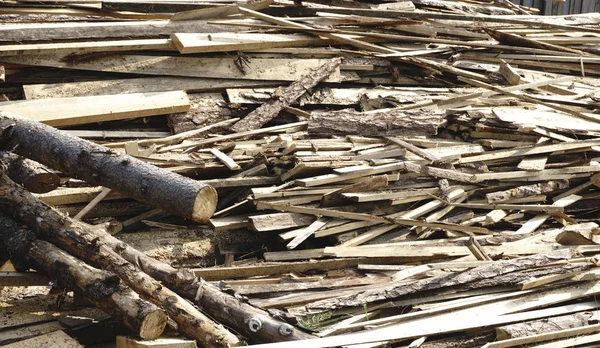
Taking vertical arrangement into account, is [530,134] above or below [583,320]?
above

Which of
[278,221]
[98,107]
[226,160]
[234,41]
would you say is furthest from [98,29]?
[278,221]

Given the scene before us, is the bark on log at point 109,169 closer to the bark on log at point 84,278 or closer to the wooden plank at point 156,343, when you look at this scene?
the bark on log at point 84,278

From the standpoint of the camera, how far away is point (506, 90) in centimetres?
758

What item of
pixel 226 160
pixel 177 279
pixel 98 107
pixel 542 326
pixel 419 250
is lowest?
pixel 542 326

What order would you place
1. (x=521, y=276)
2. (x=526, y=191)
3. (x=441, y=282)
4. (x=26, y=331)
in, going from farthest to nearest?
1. (x=526, y=191)
2. (x=521, y=276)
3. (x=441, y=282)
4. (x=26, y=331)

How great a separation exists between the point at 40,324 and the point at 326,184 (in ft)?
7.23

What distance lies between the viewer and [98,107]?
6609 mm

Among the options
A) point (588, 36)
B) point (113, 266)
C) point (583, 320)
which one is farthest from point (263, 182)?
point (588, 36)

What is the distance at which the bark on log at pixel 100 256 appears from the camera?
4.72 m

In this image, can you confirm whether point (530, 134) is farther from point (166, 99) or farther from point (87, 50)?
point (87, 50)

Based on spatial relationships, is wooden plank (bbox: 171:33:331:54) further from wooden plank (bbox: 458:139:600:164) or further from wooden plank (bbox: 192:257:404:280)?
wooden plank (bbox: 192:257:404:280)

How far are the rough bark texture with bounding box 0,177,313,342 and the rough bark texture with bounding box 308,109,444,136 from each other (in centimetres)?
211

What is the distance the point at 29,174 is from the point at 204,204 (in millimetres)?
1265

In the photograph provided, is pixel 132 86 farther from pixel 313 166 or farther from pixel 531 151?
pixel 531 151
